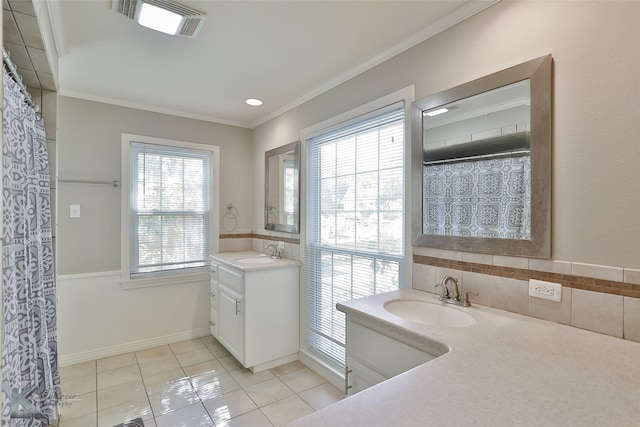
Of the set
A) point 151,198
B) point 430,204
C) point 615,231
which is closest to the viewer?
point 615,231

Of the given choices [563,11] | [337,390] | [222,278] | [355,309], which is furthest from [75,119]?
[563,11]

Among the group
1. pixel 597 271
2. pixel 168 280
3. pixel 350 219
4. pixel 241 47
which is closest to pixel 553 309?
pixel 597 271

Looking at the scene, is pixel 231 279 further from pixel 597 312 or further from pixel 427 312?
pixel 597 312

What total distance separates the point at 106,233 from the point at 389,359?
287cm

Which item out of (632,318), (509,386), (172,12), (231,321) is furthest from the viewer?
(231,321)

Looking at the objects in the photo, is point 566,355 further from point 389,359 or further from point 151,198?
point 151,198

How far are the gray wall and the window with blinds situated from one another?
1.82 metres

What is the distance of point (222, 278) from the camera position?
305 cm

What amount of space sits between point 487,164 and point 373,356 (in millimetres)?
1068

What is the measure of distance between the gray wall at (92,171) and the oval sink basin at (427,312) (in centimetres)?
272

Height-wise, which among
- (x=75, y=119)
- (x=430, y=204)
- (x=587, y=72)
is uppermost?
(x=75, y=119)

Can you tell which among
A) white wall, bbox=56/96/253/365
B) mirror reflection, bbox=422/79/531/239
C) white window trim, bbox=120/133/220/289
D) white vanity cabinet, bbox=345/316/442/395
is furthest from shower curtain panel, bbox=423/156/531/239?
white wall, bbox=56/96/253/365

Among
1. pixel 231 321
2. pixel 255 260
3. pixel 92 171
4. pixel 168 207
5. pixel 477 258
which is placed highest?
pixel 92 171

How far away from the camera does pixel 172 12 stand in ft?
5.53
